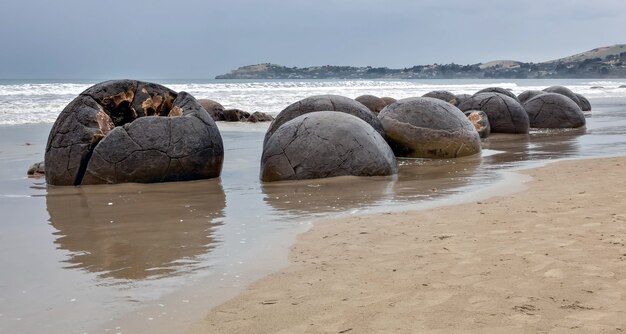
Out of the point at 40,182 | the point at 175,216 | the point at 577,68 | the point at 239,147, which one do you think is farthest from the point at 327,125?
the point at 577,68

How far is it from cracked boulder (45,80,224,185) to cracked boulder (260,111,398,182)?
91 centimetres

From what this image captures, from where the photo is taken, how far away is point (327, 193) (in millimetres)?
7082

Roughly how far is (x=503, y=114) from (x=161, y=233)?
38.7 feet

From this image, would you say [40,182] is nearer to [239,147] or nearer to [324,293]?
[239,147]

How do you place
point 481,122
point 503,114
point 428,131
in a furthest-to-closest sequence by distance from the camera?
point 503,114 < point 481,122 < point 428,131

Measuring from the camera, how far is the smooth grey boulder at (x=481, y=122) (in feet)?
47.3

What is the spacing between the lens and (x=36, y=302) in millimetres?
3602

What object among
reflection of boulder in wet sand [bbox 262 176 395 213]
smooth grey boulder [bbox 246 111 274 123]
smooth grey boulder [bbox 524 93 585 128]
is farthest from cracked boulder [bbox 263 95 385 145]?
smooth grey boulder [bbox 246 111 274 123]

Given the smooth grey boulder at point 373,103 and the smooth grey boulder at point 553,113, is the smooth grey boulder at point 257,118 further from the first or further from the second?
the smooth grey boulder at point 553,113

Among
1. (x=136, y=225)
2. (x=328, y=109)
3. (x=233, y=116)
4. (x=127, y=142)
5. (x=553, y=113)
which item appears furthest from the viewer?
(x=233, y=116)

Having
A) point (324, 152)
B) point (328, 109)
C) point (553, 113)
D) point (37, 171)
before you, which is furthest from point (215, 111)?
point (324, 152)

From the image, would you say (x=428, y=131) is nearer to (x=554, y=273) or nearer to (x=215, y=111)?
(x=554, y=273)

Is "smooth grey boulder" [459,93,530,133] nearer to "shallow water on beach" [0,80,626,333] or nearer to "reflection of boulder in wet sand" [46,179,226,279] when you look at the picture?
"shallow water on beach" [0,80,626,333]

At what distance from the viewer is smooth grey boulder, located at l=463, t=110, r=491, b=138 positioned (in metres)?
14.4
